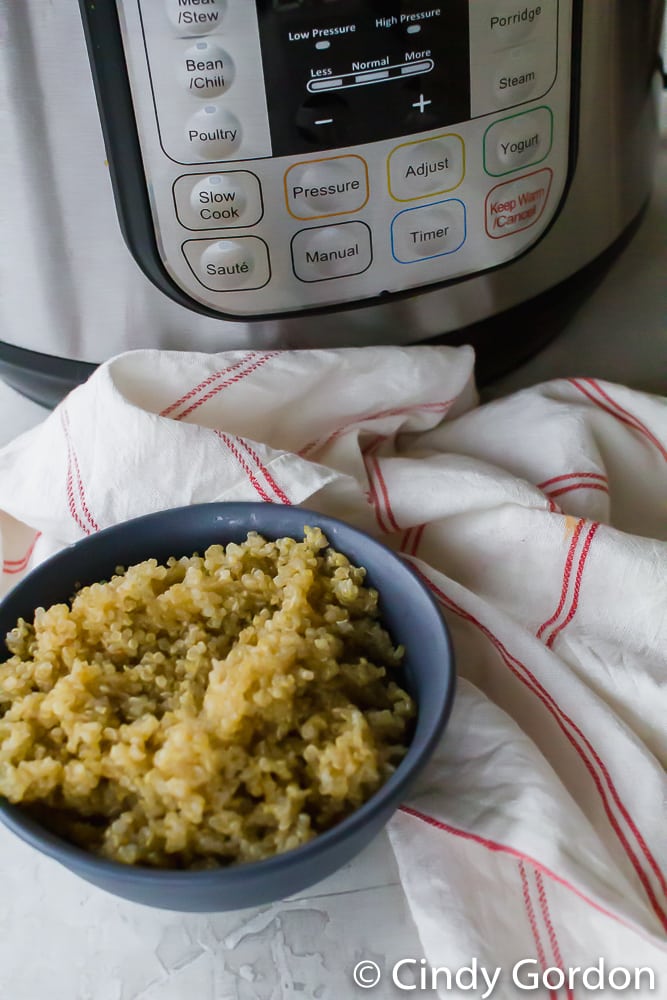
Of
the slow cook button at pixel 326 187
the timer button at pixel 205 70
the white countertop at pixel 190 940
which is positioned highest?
the timer button at pixel 205 70

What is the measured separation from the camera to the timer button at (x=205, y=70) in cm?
41

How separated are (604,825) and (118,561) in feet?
0.75

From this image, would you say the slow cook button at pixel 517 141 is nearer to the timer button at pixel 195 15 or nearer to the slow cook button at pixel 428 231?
the slow cook button at pixel 428 231

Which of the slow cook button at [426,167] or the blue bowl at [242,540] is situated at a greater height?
the slow cook button at [426,167]

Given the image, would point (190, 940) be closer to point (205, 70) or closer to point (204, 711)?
point (204, 711)

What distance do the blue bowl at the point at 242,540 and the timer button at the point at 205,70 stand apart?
18cm

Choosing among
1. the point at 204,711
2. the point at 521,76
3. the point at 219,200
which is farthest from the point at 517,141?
the point at 204,711

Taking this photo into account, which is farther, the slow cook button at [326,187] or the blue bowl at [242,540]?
the slow cook button at [326,187]

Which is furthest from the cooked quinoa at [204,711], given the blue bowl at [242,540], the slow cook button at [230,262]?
the slow cook button at [230,262]

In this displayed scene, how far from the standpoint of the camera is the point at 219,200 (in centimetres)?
45

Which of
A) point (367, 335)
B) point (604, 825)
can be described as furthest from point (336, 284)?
point (604, 825)

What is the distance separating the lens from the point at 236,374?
492 mm

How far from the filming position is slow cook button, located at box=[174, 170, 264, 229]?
1.46ft

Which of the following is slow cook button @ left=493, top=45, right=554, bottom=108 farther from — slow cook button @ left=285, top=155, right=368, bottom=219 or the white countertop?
the white countertop
